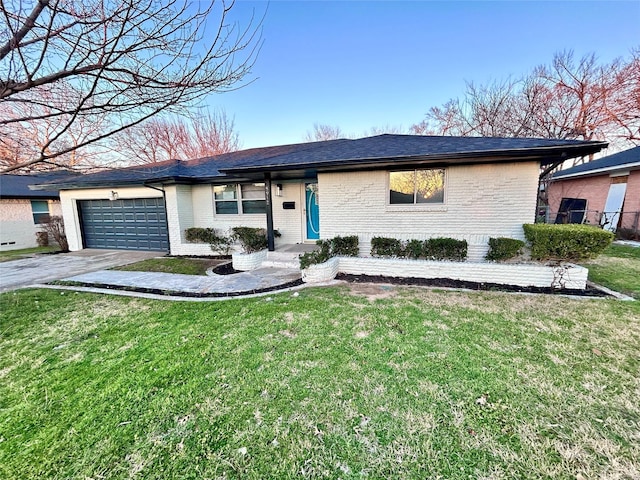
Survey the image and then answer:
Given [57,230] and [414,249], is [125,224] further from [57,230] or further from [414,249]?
[414,249]

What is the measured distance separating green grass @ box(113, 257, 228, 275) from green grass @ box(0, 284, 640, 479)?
3.28m

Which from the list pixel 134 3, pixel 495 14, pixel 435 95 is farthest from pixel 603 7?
pixel 134 3

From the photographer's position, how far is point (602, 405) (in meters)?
2.38

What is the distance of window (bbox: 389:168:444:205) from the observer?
7.11m

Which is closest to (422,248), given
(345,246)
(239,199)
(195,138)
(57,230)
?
(345,246)

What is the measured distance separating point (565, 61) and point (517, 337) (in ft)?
74.9

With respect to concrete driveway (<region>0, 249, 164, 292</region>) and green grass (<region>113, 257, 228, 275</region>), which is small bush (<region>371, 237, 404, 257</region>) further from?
concrete driveway (<region>0, 249, 164, 292</region>)

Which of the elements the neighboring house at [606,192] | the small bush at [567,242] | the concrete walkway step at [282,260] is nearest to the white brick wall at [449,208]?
the small bush at [567,242]

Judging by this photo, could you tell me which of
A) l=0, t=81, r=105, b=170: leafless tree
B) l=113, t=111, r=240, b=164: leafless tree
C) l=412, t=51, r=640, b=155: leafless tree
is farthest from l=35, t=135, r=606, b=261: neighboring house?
l=412, t=51, r=640, b=155: leafless tree

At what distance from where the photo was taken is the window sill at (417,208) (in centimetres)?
711

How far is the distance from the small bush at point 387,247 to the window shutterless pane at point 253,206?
466 cm

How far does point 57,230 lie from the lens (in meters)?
12.9

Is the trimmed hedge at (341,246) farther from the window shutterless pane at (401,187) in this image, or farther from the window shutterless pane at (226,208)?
the window shutterless pane at (226,208)

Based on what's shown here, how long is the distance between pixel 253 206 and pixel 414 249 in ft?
19.9
